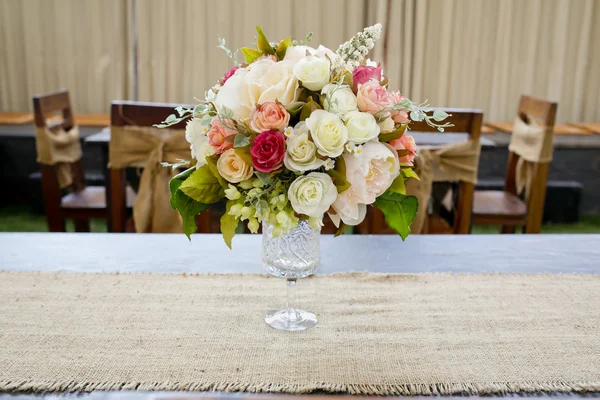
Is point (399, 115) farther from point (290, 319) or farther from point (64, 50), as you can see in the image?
point (64, 50)

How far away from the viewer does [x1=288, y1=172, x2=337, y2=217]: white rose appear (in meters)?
0.85

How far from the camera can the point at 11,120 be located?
3629 millimetres

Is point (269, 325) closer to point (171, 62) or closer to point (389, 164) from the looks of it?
point (389, 164)

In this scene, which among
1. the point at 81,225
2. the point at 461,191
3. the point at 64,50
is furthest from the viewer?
the point at 64,50

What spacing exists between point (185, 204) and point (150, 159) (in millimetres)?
1009

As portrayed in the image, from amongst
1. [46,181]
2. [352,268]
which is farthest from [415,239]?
[46,181]

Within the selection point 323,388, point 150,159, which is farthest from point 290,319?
point 150,159

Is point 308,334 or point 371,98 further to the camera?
point 308,334

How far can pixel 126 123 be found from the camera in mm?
1922

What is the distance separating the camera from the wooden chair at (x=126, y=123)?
1876 mm

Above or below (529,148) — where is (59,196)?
below

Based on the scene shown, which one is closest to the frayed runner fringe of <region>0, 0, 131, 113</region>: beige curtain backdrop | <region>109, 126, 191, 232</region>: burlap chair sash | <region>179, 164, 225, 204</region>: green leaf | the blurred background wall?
<region>179, 164, 225, 204</region>: green leaf

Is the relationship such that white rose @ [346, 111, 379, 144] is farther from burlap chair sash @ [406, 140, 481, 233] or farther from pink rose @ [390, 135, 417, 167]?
burlap chair sash @ [406, 140, 481, 233]

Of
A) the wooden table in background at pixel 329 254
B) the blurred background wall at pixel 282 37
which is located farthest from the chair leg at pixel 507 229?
the blurred background wall at pixel 282 37
